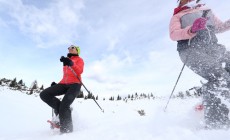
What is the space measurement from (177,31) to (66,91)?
3.02 m

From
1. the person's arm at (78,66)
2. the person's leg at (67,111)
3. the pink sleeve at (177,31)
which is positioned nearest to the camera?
the pink sleeve at (177,31)

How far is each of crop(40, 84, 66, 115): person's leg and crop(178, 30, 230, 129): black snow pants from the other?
2988 millimetres

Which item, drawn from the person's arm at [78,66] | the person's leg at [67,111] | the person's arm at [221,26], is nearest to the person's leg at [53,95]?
the person's leg at [67,111]

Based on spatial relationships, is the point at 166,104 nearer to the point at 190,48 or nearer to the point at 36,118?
the point at 190,48

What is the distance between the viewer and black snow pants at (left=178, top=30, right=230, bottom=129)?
391 centimetres

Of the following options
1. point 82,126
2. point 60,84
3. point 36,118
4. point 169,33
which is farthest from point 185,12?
point 36,118

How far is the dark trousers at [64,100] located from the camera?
534 centimetres

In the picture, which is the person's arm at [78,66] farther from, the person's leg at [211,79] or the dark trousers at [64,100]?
the person's leg at [211,79]

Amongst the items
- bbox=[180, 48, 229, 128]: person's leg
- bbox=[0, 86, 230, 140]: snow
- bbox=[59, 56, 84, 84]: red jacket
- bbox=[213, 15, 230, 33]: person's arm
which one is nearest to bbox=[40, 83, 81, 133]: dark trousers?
bbox=[59, 56, 84, 84]: red jacket

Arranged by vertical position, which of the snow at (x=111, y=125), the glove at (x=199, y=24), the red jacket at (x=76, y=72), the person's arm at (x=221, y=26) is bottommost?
the snow at (x=111, y=125)

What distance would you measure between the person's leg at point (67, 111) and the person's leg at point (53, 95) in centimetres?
34

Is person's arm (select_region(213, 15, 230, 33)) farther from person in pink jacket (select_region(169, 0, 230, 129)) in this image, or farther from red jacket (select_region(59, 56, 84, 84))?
red jacket (select_region(59, 56, 84, 84))

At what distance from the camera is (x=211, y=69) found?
13.6ft

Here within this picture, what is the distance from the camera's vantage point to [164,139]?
314 centimetres
